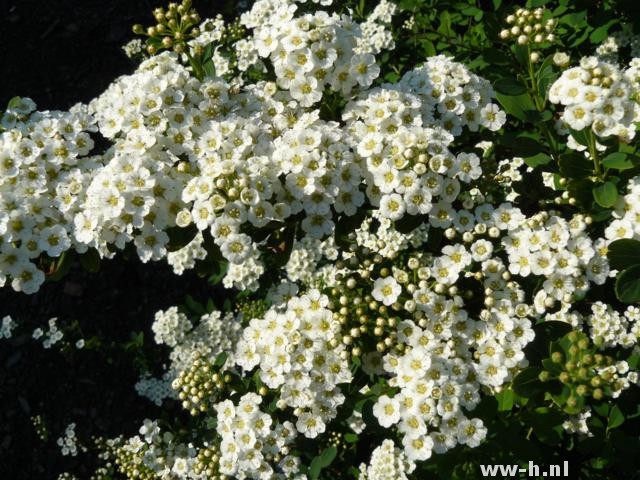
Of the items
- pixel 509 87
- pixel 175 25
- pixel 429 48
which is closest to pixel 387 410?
pixel 509 87

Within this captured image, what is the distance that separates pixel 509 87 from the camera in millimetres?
2404

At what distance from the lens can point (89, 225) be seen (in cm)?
231

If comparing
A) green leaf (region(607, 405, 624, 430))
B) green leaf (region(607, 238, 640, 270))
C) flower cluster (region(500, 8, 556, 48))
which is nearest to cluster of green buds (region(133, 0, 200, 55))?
flower cluster (region(500, 8, 556, 48))

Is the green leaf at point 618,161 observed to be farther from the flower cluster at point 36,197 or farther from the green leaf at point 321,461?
the flower cluster at point 36,197

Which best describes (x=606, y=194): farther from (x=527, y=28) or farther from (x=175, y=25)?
(x=175, y=25)

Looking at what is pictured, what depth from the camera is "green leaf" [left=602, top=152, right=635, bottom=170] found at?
219 centimetres

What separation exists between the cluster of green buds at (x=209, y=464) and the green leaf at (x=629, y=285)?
1.84 meters

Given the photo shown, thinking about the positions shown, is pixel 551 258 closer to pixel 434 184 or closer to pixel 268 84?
pixel 434 184

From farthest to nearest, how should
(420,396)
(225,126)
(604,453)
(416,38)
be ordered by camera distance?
(416,38), (604,453), (225,126), (420,396)

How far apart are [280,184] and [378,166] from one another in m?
0.35

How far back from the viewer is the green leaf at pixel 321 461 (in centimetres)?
304

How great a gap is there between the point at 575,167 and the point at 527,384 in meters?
0.81

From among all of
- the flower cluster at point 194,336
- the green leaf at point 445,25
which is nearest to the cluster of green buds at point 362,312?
the flower cluster at point 194,336

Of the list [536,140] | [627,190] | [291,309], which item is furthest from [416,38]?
[291,309]
